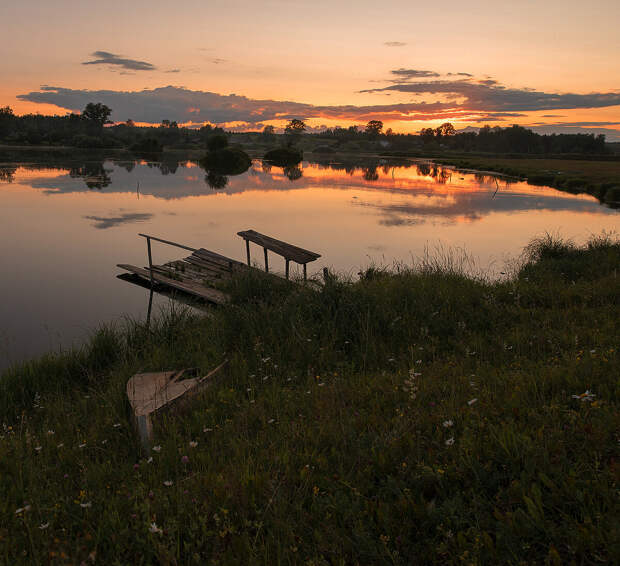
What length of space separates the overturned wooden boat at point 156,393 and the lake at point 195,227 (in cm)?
484

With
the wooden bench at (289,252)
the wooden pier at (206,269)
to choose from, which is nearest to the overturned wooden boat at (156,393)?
the wooden pier at (206,269)

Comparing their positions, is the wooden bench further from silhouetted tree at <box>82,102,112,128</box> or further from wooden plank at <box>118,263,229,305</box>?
silhouetted tree at <box>82,102,112,128</box>

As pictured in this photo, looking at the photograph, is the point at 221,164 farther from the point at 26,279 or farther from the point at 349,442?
the point at 349,442

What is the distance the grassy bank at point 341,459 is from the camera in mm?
3146

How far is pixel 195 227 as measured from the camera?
2809 centimetres

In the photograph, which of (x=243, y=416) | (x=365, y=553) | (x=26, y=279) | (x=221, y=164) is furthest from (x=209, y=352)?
(x=221, y=164)

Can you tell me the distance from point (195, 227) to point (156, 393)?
2364 cm

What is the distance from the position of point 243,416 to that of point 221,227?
24261 millimetres

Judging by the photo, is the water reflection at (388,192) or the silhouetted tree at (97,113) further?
the silhouetted tree at (97,113)

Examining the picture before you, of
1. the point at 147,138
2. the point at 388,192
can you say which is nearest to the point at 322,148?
the point at 147,138

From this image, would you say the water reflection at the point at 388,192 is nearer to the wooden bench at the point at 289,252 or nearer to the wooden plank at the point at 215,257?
the wooden plank at the point at 215,257

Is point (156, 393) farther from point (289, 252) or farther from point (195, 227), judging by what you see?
point (195, 227)

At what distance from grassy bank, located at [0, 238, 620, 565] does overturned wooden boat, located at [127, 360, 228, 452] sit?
181 millimetres

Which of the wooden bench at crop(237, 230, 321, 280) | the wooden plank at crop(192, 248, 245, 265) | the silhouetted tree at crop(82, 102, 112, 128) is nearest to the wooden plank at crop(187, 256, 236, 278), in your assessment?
the wooden plank at crop(192, 248, 245, 265)
